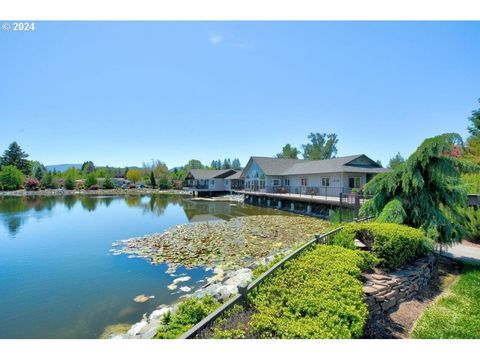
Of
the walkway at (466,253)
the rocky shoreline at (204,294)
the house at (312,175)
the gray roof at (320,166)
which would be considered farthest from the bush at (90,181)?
the walkway at (466,253)

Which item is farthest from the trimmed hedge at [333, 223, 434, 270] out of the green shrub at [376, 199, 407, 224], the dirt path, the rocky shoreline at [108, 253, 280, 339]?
the rocky shoreline at [108, 253, 280, 339]


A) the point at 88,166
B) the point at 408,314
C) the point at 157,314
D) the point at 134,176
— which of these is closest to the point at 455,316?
the point at 408,314

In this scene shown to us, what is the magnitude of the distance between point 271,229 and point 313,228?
2.47 m

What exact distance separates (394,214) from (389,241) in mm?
2022

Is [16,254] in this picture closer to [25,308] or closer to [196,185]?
[25,308]

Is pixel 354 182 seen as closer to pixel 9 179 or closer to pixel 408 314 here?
pixel 408 314

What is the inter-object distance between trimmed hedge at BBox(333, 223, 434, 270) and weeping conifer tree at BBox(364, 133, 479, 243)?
3.77ft

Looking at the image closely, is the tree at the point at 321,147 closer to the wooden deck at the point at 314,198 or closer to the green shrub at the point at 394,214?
the wooden deck at the point at 314,198

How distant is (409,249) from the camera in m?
5.96

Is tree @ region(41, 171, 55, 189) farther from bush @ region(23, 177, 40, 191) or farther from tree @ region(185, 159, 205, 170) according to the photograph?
tree @ region(185, 159, 205, 170)

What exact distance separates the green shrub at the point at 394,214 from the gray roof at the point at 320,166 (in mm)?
13522

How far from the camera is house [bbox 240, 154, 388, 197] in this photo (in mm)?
21188

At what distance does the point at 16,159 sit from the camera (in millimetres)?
58562
